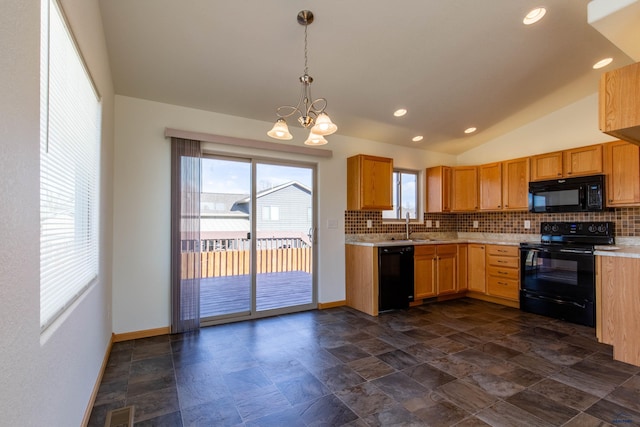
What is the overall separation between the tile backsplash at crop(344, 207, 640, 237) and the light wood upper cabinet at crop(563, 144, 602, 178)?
0.59m

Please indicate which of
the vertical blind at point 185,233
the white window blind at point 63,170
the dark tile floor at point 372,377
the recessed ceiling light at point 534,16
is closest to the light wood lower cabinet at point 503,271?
the dark tile floor at point 372,377

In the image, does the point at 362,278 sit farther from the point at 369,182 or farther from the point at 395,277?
the point at 369,182

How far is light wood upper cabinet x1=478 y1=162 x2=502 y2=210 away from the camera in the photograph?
4.81 meters

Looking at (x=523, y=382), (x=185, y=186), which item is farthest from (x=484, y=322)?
(x=185, y=186)

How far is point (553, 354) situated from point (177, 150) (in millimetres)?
4228

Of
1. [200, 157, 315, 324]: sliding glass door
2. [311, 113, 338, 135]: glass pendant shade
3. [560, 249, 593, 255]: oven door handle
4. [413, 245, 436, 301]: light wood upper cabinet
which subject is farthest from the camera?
[413, 245, 436, 301]: light wood upper cabinet

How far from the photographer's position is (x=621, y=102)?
2.30 m

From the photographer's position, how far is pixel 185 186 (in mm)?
3410

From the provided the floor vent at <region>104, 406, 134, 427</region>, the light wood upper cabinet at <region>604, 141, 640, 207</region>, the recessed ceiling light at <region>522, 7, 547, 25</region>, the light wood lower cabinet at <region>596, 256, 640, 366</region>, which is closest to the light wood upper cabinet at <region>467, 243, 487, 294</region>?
the light wood upper cabinet at <region>604, 141, 640, 207</region>

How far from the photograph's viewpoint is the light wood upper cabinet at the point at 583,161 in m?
3.78

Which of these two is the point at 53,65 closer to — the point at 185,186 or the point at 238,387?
the point at 185,186

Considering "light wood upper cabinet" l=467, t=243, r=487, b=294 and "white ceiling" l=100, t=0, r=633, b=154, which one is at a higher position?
"white ceiling" l=100, t=0, r=633, b=154

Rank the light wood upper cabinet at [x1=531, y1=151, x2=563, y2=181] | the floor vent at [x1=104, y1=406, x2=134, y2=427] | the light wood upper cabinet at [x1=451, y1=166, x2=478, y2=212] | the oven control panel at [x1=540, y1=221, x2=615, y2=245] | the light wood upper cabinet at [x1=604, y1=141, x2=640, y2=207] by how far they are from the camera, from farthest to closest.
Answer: the light wood upper cabinet at [x1=451, y1=166, x2=478, y2=212] → the light wood upper cabinet at [x1=531, y1=151, x2=563, y2=181] → the oven control panel at [x1=540, y1=221, x2=615, y2=245] → the light wood upper cabinet at [x1=604, y1=141, x2=640, y2=207] → the floor vent at [x1=104, y1=406, x2=134, y2=427]

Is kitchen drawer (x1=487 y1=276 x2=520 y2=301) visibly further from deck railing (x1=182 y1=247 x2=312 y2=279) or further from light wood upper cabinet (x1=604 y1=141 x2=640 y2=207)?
deck railing (x1=182 y1=247 x2=312 y2=279)
